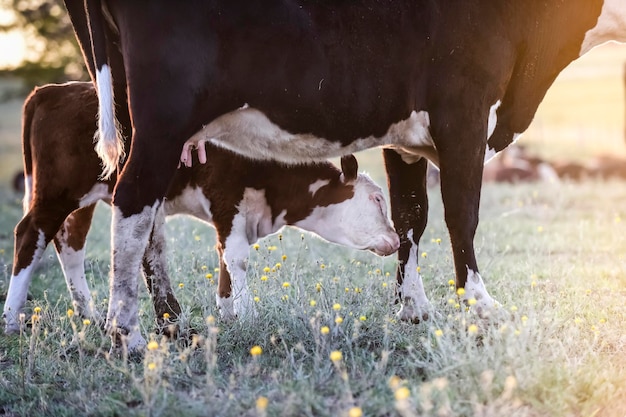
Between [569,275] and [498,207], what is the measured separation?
5645 millimetres

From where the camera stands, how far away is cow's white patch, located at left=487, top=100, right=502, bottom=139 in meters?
5.28

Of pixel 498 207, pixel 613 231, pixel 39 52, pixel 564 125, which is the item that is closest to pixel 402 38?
pixel 613 231

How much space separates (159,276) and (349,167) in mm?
1905

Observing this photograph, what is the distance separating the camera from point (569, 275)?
6770 millimetres

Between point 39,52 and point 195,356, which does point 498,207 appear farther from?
point 39,52

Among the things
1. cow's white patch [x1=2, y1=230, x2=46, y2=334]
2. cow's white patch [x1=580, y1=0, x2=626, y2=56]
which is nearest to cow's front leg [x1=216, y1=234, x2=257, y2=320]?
cow's white patch [x1=2, y1=230, x2=46, y2=334]

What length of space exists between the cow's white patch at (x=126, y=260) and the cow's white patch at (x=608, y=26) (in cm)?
308

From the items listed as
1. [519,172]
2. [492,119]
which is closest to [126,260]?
[492,119]

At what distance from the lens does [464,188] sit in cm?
509

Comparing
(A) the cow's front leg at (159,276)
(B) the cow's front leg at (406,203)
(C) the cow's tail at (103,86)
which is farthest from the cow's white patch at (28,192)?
(B) the cow's front leg at (406,203)

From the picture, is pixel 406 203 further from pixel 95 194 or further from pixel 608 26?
pixel 95 194

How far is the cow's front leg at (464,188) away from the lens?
501cm

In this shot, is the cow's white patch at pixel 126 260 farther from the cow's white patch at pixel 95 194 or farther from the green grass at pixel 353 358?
the cow's white patch at pixel 95 194

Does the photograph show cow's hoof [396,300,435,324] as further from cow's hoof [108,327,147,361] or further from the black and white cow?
cow's hoof [108,327,147,361]
